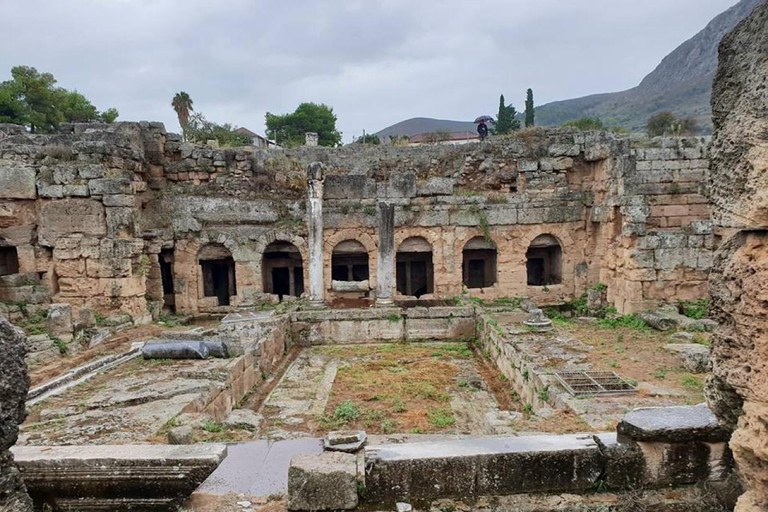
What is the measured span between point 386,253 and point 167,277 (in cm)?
761

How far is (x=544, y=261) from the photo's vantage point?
17.5 metres

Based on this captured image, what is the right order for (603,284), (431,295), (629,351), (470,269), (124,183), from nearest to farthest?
(629,351)
(124,183)
(603,284)
(431,295)
(470,269)

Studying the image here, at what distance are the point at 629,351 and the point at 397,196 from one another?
869cm

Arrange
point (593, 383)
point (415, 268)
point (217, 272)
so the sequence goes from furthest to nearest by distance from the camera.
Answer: point (415, 268)
point (217, 272)
point (593, 383)

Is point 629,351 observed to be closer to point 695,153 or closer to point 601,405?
point 601,405

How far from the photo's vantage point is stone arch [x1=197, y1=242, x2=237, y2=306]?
15.8 metres

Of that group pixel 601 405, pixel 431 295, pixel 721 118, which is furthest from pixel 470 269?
pixel 721 118

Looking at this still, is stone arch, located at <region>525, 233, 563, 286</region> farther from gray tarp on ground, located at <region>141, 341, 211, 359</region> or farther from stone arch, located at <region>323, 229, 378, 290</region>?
gray tarp on ground, located at <region>141, 341, 211, 359</region>

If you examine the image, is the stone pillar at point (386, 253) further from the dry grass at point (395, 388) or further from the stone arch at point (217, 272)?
the stone arch at point (217, 272)

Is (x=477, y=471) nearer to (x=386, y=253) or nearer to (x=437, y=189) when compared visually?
(x=386, y=253)

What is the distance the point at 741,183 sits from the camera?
229cm

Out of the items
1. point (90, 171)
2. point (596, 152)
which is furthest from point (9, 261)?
point (596, 152)

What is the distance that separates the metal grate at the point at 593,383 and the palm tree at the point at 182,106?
32425 mm

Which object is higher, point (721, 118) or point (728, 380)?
point (721, 118)
